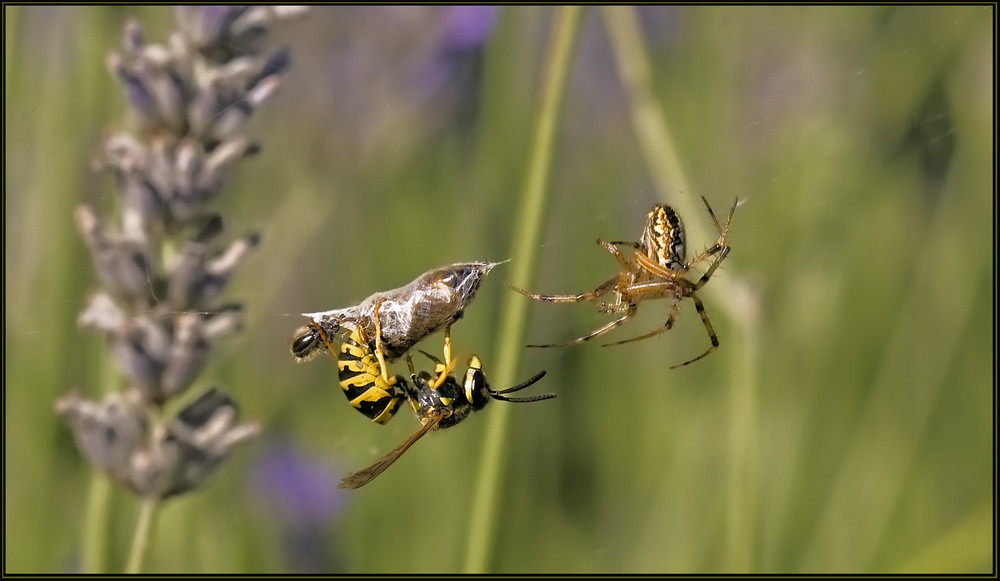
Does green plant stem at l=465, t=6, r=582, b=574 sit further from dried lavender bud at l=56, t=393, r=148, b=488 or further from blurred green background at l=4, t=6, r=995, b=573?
dried lavender bud at l=56, t=393, r=148, b=488

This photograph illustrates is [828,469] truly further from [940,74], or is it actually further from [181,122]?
[181,122]

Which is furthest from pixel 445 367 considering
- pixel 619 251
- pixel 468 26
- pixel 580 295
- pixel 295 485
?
pixel 468 26

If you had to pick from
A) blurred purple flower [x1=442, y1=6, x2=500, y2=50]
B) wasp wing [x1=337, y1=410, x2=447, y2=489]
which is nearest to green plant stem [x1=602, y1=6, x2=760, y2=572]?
blurred purple flower [x1=442, y1=6, x2=500, y2=50]

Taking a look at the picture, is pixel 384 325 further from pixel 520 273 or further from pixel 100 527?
pixel 100 527

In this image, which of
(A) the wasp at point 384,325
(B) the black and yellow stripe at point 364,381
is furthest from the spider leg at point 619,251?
(B) the black and yellow stripe at point 364,381

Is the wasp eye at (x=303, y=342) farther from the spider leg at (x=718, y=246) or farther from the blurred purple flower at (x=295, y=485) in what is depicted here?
the blurred purple flower at (x=295, y=485)

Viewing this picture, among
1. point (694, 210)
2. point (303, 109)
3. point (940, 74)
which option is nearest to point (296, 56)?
point (303, 109)

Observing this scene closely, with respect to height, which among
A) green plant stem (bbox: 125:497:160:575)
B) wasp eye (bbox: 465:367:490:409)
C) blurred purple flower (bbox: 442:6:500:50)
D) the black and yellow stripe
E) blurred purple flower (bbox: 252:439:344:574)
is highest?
blurred purple flower (bbox: 442:6:500:50)
